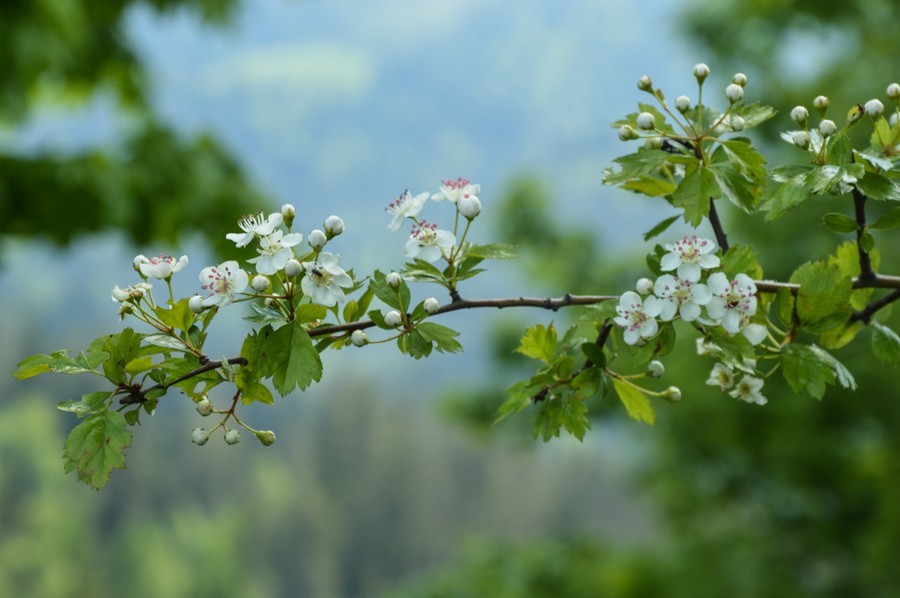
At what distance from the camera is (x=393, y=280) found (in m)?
1.10

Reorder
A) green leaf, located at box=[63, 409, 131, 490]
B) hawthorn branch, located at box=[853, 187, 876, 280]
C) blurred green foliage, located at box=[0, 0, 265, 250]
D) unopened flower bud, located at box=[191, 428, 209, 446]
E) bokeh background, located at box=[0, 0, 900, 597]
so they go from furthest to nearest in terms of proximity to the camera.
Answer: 1. bokeh background, located at box=[0, 0, 900, 597]
2. blurred green foliage, located at box=[0, 0, 265, 250]
3. hawthorn branch, located at box=[853, 187, 876, 280]
4. unopened flower bud, located at box=[191, 428, 209, 446]
5. green leaf, located at box=[63, 409, 131, 490]

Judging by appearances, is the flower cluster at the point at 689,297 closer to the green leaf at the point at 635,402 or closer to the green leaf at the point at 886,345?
the green leaf at the point at 635,402

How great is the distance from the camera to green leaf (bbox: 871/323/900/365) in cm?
125

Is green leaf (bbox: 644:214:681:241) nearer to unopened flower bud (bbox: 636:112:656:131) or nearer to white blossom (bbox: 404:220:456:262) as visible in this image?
unopened flower bud (bbox: 636:112:656:131)

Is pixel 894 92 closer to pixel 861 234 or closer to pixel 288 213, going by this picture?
pixel 861 234

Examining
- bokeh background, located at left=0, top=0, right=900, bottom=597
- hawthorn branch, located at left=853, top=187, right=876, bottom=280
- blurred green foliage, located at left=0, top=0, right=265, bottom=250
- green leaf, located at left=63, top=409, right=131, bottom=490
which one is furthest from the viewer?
bokeh background, located at left=0, top=0, right=900, bottom=597

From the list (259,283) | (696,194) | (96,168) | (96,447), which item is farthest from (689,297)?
(96,168)

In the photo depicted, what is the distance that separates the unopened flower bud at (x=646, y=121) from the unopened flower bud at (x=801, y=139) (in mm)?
164

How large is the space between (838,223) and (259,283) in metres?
0.69

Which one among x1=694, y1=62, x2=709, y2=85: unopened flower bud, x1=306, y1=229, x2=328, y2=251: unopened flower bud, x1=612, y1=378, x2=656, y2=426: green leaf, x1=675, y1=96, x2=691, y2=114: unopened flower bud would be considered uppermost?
x1=694, y1=62, x2=709, y2=85: unopened flower bud

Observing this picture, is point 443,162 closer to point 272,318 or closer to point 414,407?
point 414,407

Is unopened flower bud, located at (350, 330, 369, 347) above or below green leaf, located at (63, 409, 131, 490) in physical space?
above

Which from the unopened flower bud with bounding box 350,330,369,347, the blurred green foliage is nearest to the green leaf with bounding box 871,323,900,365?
the unopened flower bud with bounding box 350,330,369,347

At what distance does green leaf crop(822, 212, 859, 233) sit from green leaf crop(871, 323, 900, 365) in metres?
0.14
